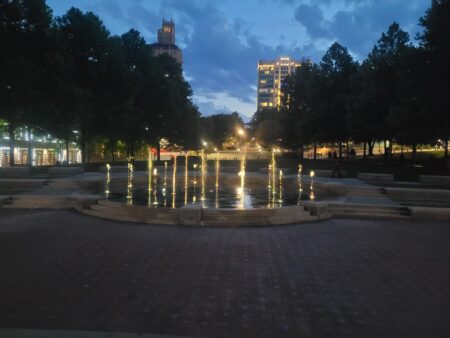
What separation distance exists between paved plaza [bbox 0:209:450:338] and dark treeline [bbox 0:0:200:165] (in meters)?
20.7

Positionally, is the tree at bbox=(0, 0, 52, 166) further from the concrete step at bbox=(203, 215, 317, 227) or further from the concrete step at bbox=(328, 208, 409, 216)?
the concrete step at bbox=(328, 208, 409, 216)

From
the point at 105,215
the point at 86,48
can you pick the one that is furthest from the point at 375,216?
the point at 86,48

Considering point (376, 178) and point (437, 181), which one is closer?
point (437, 181)

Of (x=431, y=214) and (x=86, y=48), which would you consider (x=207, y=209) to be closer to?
(x=431, y=214)

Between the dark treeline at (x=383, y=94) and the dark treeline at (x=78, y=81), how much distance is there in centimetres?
1881

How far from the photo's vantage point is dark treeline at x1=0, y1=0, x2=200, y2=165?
28.5 meters

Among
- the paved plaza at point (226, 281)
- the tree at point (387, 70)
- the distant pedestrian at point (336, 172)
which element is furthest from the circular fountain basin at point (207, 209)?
the tree at point (387, 70)

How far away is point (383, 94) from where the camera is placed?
116 ft

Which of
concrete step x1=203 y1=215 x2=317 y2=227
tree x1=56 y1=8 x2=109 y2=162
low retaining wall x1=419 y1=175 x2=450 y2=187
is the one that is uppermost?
tree x1=56 y1=8 x2=109 y2=162

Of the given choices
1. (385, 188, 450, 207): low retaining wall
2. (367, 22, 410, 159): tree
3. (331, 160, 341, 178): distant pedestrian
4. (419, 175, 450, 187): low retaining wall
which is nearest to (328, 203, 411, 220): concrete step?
(385, 188, 450, 207): low retaining wall

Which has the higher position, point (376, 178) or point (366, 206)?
point (376, 178)

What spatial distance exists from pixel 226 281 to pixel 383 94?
109 ft

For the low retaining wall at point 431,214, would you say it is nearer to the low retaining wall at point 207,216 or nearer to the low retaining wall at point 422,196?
the low retaining wall at point 422,196

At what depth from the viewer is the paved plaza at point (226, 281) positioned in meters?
5.26
